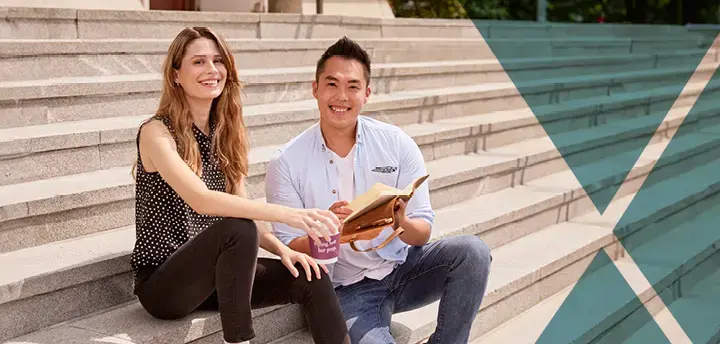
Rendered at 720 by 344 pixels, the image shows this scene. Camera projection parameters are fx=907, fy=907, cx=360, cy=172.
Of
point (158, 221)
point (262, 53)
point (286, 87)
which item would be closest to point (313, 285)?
point (158, 221)

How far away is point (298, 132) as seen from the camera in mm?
3816

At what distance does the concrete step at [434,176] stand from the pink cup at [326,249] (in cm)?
80

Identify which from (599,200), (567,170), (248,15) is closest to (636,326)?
(599,200)

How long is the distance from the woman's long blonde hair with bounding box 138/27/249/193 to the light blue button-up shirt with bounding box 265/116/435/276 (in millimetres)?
118

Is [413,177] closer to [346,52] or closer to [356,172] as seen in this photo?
[356,172]

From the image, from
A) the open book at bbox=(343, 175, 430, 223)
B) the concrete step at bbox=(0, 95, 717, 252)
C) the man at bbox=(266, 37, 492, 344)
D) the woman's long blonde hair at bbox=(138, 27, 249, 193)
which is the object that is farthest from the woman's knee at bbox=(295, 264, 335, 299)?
the concrete step at bbox=(0, 95, 717, 252)

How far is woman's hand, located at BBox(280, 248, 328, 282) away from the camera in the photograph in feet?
7.72

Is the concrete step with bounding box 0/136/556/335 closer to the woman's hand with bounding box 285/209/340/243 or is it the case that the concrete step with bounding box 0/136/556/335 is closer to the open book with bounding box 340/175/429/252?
the woman's hand with bounding box 285/209/340/243

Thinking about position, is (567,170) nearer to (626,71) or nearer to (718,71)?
(626,71)

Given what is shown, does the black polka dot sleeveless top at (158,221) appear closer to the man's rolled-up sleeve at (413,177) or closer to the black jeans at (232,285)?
the black jeans at (232,285)

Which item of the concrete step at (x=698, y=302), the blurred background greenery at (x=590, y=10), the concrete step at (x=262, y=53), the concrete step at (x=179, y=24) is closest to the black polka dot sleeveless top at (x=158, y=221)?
the concrete step at (x=262, y=53)

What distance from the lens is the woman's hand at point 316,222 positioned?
7.29 feet

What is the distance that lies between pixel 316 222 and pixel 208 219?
38cm

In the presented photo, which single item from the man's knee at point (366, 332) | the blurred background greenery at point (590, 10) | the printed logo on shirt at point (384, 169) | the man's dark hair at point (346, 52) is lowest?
the man's knee at point (366, 332)
